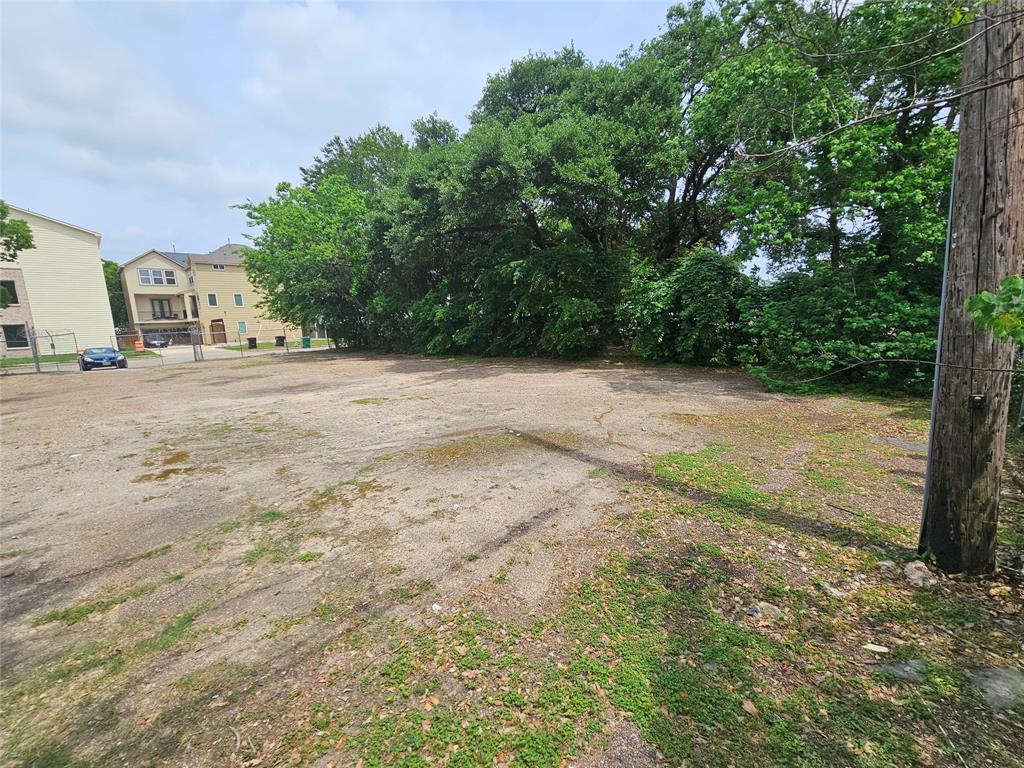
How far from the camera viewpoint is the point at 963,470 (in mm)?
2338

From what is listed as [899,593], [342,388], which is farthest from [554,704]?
[342,388]

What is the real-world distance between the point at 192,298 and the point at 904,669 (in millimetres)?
46188

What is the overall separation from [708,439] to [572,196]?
9.21 meters

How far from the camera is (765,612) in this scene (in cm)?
227

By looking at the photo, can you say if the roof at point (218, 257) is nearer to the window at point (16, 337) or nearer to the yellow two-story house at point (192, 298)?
the yellow two-story house at point (192, 298)

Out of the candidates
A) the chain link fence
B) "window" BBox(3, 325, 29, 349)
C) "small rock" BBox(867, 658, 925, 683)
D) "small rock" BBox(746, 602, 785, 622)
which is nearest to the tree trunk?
"small rock" BBox(867, 658, 925, 683)

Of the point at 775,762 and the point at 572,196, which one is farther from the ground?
the point at 572,196

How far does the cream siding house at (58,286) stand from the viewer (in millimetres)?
24328

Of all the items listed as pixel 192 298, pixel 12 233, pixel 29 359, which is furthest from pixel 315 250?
pixel 192 298

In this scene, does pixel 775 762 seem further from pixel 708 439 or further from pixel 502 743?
pixel 708 439

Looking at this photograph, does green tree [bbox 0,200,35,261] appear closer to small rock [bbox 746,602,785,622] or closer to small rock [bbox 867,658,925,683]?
small rock [bbox 746,602,785,622]

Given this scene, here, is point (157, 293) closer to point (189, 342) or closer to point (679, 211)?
point (189, 342)

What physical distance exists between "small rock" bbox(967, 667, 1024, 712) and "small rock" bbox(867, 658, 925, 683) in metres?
0.17

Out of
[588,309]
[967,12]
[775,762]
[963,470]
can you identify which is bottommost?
[775,762]
